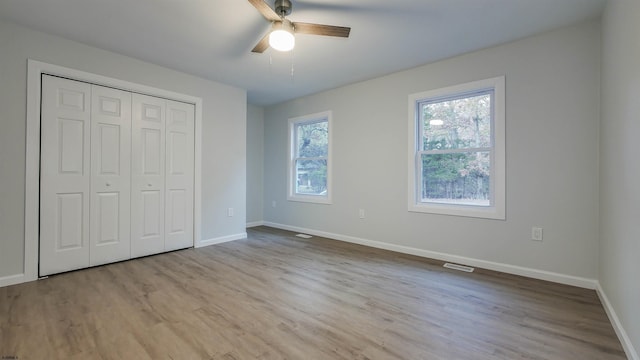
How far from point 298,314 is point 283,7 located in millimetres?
2381

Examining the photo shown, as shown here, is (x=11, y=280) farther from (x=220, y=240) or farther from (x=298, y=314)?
(x=298, y=314)

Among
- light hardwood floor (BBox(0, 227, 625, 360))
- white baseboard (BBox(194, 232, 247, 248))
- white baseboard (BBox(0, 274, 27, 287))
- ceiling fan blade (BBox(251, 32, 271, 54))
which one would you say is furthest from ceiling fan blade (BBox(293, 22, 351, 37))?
white baseboard (BBox(0, 274, 27, 287))

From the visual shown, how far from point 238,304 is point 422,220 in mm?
2431

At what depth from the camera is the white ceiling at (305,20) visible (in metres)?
2.35

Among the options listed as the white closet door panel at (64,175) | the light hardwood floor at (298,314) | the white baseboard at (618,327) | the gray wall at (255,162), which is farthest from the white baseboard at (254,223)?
the white baseboard at (618,327)

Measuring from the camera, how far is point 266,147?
18.9 ft

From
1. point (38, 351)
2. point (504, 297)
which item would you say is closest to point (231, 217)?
point (38, 351)

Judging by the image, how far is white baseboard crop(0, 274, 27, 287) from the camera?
259 cm

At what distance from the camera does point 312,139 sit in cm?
510

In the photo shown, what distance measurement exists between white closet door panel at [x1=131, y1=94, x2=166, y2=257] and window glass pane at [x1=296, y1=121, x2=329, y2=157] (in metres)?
2.32

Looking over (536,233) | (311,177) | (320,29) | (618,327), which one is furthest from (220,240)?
(618,327)

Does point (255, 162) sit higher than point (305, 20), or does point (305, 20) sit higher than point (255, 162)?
point (305, 20)

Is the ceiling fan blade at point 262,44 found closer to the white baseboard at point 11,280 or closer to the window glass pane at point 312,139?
the window glass pane at point 312,139

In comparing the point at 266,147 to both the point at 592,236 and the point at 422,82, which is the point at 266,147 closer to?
the point at 422,82
